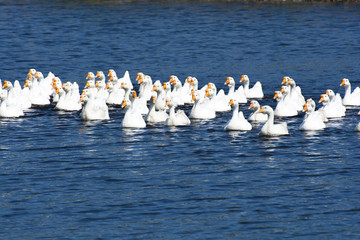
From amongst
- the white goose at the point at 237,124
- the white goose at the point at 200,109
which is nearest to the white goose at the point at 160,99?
the white goose at the point at 200,109

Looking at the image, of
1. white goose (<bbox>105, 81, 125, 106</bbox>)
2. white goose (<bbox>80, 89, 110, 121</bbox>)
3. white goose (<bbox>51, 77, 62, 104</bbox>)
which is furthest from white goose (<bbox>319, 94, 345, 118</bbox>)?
white goose (<bbox>51, 77, 62, 104</bbox>)

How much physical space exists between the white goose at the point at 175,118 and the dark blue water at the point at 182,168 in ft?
1.42

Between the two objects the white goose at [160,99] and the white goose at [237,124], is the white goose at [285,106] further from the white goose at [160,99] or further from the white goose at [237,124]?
the white goose at [160,99]

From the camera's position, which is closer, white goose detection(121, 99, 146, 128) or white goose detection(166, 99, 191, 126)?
white goose detection(121, 99, 146, 128)


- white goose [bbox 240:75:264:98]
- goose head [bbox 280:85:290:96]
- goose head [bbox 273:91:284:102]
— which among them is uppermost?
goose head [bbox 280:85:290:96]

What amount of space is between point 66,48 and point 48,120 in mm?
21718

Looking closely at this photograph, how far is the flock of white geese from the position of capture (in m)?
32.2

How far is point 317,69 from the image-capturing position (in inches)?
1870

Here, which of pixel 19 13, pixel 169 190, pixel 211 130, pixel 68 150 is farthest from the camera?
pixel 19 13

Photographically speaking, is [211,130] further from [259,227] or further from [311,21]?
[311,21]

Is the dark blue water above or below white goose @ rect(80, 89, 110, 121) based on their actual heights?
below

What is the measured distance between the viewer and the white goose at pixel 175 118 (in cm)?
3275

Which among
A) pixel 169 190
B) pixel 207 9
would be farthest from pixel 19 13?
pixel 169 190

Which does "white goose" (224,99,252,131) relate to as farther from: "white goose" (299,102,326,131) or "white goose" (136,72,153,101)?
"white goose" (136,72,153,101)
